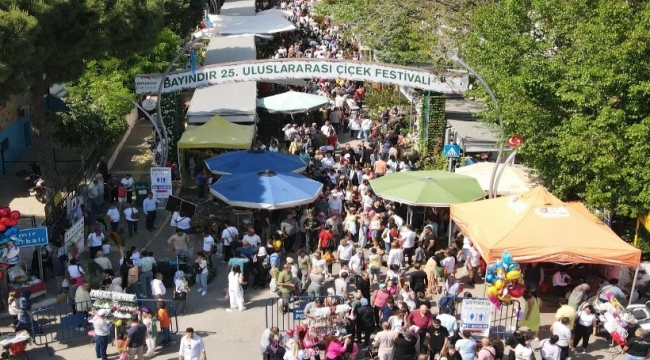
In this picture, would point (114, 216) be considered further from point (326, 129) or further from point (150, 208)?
point (326, 129)

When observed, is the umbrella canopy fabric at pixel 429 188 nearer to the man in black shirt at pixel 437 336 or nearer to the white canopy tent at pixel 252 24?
the man in black shirt at pixel 437 336

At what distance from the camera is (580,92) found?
17594 millimetres

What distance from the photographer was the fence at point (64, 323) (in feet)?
50.7

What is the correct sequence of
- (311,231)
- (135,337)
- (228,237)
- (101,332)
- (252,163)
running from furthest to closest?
(252,163), (311,231), (228,237), (101,332), (135,337)

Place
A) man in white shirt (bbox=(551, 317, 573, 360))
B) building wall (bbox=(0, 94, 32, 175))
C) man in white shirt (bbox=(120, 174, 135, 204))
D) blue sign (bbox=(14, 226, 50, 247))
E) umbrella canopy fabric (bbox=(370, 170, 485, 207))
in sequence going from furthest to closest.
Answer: building wall (bbox=(0, 94, 32, 175)) < man in white shirt (bbox=(120, 174, 135, 204)) < umbrella canopy fabric (bbox=(370, 170, 485, 207)) < blue sign (bbox=(14, 226, 50, 247)) < man in white shirt (bbox=(551, 317, 573, 360))

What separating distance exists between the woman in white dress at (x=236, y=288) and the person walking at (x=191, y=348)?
2984 millimetres

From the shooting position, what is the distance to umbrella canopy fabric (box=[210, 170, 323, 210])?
1973 cm

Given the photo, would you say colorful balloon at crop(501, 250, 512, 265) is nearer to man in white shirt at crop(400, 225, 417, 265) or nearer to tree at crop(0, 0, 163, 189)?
man in white shirt at crop(400, 225, 417, 265)

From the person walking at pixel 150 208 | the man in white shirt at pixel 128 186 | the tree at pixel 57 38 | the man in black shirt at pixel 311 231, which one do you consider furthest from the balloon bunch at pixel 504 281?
the tree at pixel 57 38

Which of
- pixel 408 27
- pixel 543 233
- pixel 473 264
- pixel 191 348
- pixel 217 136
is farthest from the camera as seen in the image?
pixel 408 27

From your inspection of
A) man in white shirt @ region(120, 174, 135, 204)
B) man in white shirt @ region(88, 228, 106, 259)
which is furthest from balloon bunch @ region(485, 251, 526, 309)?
man in white shirt @ region(120, 174, 135, 204)

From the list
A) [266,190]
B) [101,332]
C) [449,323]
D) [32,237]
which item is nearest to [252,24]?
[266,190]

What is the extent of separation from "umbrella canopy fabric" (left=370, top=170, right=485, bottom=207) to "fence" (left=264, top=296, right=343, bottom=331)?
4.34 meters

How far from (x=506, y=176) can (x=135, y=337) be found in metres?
10.7
